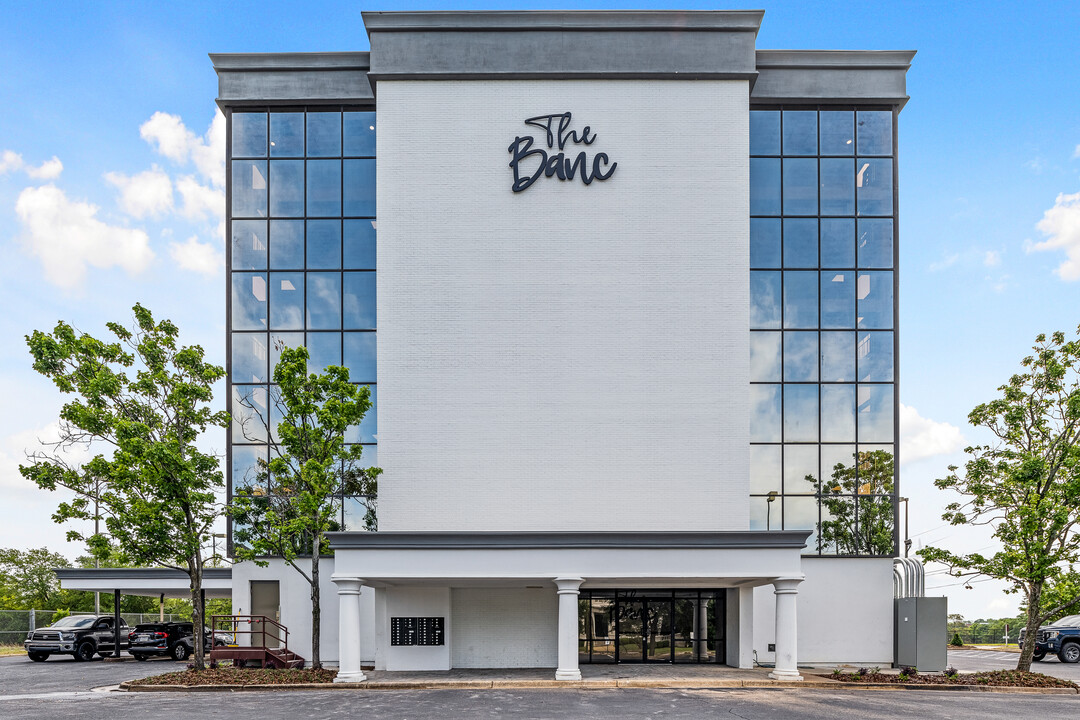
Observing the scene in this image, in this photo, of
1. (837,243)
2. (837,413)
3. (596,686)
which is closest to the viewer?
(596,686)

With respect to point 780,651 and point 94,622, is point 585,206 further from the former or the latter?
point 94,622

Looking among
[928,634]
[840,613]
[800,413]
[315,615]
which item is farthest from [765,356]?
[315,615]

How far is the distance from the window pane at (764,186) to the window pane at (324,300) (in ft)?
51.9

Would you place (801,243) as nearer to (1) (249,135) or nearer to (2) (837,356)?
(2) (837,356)

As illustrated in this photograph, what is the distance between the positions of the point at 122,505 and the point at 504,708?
517 inches

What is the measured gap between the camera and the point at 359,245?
95.7ft

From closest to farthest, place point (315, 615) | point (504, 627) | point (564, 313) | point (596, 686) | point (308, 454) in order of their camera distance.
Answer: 1. point (596, 686)
2. point (315, 615)
3. point (308, 454)
4. point (504, 627)
5. point (564, 313)

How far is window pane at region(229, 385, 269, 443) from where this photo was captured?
28.3 m

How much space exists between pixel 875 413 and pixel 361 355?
62.1ft

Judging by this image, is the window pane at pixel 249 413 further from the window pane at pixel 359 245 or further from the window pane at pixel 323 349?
the window pane at pixel 359 245

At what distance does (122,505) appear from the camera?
2281 centimetres

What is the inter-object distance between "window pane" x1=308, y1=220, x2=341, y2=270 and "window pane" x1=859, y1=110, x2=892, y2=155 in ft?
65.8

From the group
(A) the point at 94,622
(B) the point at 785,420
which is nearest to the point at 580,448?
(B) the point at 785,420

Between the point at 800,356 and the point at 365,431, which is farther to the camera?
the point at 800,356
